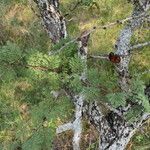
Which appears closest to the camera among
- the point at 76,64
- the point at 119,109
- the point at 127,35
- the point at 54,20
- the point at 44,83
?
the point at 76,64

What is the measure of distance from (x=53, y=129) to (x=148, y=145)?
→ 218 cm

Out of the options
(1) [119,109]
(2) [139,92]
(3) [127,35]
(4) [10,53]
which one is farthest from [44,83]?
(1) [119,109]

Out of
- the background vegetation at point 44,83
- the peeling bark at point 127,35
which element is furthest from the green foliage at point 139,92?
the peeling bark at point 127,35

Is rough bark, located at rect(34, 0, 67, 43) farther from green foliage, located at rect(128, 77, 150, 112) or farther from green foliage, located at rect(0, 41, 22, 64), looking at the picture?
green foliage, located at rect(128, 77, 150, 112)

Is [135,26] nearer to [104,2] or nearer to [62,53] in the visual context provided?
[62,53]

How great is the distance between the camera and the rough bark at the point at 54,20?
3123 mm

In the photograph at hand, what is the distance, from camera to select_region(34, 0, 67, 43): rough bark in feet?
10.2

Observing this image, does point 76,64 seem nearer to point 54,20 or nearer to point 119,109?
A: point 119,109

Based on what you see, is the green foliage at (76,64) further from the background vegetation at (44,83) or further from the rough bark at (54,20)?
the rough bark at (54,20)

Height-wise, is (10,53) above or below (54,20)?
below

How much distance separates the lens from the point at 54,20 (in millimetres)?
3193

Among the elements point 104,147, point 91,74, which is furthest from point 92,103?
point 91,74

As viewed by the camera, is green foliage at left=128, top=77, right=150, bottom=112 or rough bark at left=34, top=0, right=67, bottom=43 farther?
rough bark at left=34, top=0, right=67, bottom=43

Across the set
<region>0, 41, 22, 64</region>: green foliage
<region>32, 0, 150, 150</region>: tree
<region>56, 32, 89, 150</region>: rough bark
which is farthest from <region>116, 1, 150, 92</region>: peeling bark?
<region>0, 41, 22, 64</region>: green foliage
